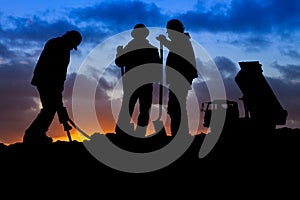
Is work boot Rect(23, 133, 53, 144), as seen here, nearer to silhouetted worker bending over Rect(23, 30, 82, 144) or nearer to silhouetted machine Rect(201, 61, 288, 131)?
silhouetted worker bending over Rect(23, 30, 82, 144)

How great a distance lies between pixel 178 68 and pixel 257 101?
3.48m

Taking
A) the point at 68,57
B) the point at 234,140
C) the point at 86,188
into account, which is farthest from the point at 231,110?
the point at 86,188

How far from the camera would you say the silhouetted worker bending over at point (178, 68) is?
8914mm

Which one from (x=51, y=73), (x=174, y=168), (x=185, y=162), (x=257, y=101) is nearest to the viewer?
(x=174, y=168)

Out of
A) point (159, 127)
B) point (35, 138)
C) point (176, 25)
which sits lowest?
point (35, 138)

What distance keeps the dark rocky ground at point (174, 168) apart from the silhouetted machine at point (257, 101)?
243cm

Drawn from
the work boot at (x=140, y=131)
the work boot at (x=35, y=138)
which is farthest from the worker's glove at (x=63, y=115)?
the work boot at (x=140, y=131)

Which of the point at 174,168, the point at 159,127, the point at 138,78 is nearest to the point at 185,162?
the point at 174,168

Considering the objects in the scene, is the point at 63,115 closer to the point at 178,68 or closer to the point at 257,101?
the point at 178,68

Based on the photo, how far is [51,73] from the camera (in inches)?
353

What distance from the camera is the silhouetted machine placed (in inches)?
440

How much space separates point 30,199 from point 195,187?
237 cm

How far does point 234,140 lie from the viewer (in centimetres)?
975

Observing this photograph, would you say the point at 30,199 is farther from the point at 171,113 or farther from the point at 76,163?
the point at 171,113
